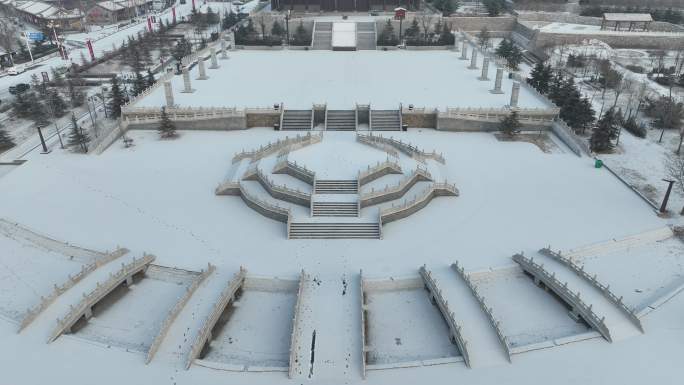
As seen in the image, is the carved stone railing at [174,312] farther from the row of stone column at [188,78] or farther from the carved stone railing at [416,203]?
the row of stone column at [188,78]

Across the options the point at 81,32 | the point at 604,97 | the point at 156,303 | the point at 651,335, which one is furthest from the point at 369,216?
the point at 81,32

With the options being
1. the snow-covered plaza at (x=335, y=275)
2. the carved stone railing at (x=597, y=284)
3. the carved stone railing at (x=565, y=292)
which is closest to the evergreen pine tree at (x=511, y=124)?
the snow-covered plaza at (x=335, y=275)

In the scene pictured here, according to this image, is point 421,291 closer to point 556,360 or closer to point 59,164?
point 556,360

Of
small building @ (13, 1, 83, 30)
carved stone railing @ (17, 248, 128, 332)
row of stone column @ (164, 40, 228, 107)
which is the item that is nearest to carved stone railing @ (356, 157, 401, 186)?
carved stone railing @ (17, 248, 128, 332)

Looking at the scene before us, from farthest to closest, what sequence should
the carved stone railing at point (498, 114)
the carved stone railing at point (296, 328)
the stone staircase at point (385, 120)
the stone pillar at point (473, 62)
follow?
1. the stone pillar at point (473, 62)
2. the stone staircase at point (385, 120)
3. the carved stone railing at point (498, 114)
4. the carved stone railing at point (296, 328)

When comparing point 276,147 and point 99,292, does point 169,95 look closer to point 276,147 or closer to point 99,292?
point 276,147
